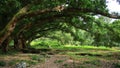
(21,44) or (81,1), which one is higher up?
(81,1)

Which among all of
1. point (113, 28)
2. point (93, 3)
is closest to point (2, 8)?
point (93, 3)

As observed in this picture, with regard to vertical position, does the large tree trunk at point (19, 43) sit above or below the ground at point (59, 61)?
above

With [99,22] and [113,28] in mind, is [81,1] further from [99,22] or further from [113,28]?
[113,28]

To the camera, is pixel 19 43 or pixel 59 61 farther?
pixel 19 43

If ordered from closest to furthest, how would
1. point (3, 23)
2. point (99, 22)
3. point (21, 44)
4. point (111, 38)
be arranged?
1. point (3, 23)
2. point (99, 22)
3. point (111, 38)
4. point (21, 44)

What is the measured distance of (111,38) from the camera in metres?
28.4

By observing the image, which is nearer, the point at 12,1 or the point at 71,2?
the point at 12,1

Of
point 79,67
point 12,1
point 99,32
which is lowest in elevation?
point 79,67

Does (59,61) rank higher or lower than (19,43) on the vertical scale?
lower

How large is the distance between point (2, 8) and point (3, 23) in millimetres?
3746

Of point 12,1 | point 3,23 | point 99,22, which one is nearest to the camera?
point 12,1

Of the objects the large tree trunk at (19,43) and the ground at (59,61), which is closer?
the ground at (59,61)

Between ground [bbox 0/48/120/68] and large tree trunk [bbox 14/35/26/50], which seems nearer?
ground [bbox 0/48/120/68]

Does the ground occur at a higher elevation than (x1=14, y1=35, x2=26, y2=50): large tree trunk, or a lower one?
lower
